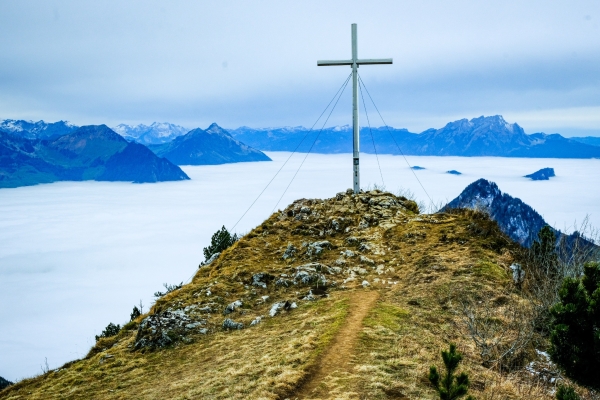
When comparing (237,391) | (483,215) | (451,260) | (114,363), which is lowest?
(114,363)

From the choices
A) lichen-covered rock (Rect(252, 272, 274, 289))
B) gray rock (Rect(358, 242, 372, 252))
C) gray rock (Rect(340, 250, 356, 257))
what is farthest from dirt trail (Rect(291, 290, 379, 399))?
gray rock (Rect(358, 242, 372, 252))

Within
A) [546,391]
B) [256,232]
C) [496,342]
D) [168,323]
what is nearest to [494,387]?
[546,391]

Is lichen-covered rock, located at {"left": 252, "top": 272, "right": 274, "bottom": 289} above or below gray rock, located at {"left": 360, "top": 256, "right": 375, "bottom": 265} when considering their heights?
below

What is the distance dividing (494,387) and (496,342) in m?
2.28

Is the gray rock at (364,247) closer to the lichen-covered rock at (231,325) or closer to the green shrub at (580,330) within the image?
the lichen-covered rock at (231,325)

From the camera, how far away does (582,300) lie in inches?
296

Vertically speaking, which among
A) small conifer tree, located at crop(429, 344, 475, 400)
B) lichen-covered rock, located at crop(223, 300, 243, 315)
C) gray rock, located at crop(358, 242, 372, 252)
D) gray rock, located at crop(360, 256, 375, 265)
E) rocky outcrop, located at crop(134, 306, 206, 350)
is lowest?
rocky outcrop, located at crop(134, 306, 206, 350)

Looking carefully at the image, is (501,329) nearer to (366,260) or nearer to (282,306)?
(366,260)

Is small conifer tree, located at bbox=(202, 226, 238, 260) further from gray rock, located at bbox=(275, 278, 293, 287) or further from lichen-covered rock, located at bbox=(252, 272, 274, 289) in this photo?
gray rock, located at bbox=(275, 278, 293, 287)

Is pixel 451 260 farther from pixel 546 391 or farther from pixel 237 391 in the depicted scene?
pixel 237 391

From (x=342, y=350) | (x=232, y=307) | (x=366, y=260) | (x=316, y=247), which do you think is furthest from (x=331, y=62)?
(x=342, y=350)

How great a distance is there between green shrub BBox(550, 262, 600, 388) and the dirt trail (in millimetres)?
5301

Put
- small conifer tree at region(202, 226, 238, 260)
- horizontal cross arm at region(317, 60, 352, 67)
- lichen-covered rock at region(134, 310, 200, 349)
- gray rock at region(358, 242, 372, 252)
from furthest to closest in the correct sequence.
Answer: small conifer tree at region(202, 226, 238, 260) → horizontal cross arm at region(317, 60, 352, 67) → gray rock at region(358, 242, 372, 252) → lichen-covered rock at region(134, 310, 200, 349)

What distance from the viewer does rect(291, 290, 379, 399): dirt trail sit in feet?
34.8
